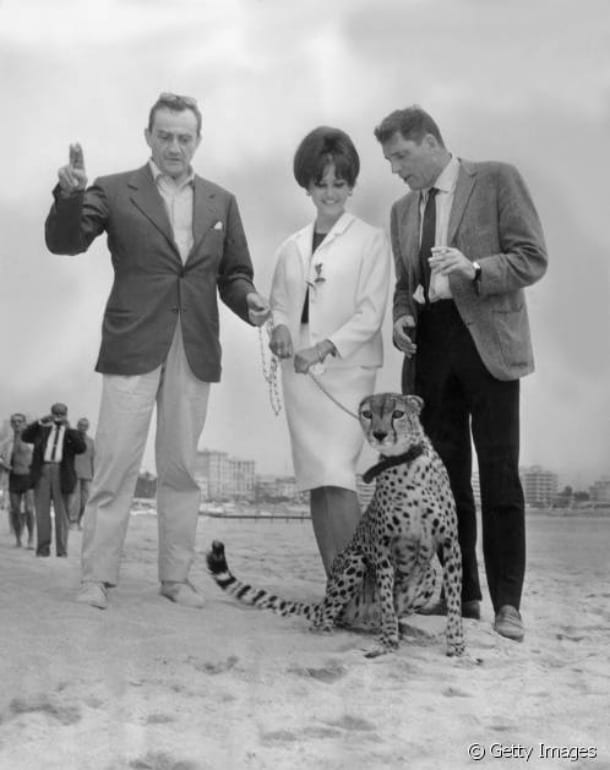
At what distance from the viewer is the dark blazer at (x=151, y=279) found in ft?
10.8

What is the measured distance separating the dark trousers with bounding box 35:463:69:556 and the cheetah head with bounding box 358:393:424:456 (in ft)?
10.7

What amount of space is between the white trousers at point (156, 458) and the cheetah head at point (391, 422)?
2.12ft

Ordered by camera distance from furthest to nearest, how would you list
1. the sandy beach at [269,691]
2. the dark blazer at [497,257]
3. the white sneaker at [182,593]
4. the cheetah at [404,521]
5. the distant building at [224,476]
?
the distant building at [224,476]
the white sneaker at [182,593]
the dark blazer at [497,257]
the cheetah at [404,521]
the sandy beach at [269,691]

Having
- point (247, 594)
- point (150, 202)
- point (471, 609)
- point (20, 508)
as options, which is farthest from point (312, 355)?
point (20, 508)

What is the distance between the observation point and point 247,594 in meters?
3.45

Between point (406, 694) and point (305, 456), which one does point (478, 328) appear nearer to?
point (305, 456)

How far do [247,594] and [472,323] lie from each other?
1.13 metres

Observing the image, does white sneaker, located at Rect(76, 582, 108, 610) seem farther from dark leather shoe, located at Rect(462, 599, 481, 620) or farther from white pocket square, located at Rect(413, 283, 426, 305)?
white pocket square, located at Rect(413, 283, 426, 305)

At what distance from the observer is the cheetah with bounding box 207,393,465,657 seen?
2959 mm

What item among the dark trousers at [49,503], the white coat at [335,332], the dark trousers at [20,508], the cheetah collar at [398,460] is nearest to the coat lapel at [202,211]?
the white coat at [335,332]

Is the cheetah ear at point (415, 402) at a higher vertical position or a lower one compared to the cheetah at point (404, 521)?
higher

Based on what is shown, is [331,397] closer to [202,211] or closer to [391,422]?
[391,422]

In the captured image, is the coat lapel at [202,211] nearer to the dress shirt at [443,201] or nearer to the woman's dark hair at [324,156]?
the woman's dark hair at [324,156]

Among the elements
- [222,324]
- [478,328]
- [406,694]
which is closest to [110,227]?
[222,324]
